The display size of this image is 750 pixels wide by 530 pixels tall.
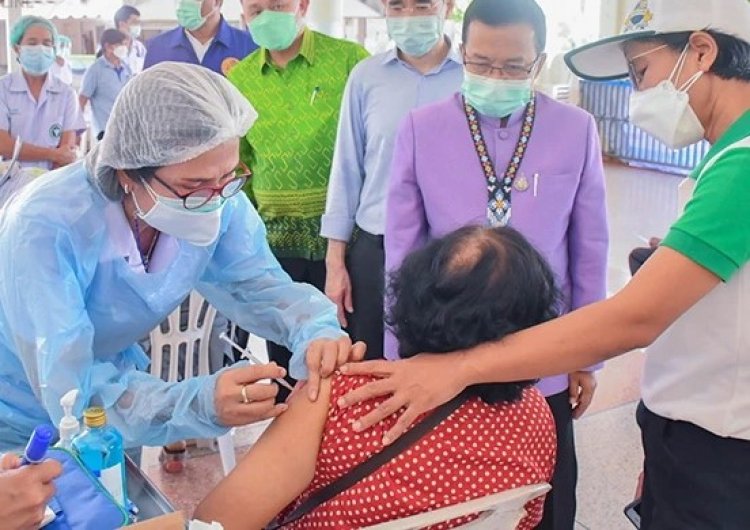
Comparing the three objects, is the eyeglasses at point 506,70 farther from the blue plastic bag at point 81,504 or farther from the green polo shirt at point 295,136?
the blue plastic bag at point 81,504

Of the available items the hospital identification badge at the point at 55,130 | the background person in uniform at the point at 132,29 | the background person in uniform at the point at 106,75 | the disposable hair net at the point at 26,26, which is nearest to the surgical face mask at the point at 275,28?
the hospital identification badge at the point at 55,130

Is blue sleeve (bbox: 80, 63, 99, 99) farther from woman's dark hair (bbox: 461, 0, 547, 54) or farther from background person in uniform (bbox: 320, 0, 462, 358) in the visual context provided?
woman's dark hair (bbox: 461, 0, 547, 54)

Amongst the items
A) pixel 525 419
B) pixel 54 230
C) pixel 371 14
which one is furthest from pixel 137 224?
pixel 371 14

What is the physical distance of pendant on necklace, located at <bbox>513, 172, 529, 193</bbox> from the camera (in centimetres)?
176

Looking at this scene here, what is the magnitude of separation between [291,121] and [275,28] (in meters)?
0.27

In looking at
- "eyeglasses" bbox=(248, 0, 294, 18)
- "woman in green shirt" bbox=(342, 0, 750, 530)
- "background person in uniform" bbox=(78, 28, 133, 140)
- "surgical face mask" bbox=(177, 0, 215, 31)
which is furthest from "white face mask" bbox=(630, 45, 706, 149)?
"background person in uniform" bbox=(78, 28, 133, 140)

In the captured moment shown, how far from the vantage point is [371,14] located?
7848 millimetres

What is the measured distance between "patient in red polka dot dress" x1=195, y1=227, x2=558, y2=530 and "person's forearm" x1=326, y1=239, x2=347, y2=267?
40.0 inches

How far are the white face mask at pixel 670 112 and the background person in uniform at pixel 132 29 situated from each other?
5535mm

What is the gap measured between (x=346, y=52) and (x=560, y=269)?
39.8 inches

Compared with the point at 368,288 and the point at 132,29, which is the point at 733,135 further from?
the point at 132,29

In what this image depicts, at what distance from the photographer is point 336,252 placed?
2271mm

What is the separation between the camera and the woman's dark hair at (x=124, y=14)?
22.2ft

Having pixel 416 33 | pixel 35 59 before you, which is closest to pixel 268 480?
pixel 416 33
